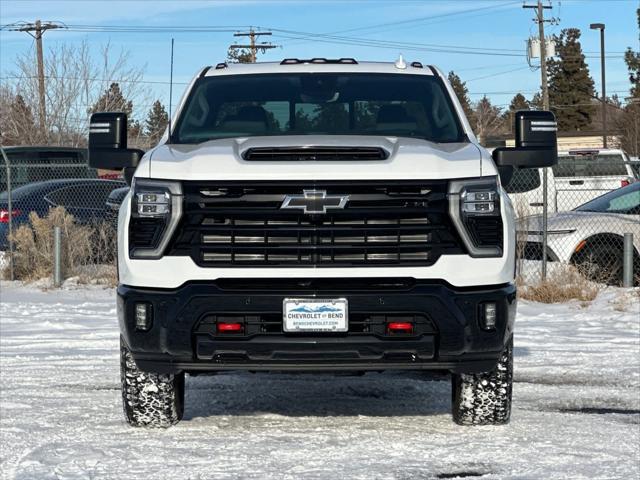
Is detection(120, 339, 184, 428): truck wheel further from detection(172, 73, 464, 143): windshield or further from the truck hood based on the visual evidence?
detection(172, 73, 464, 143): windshield

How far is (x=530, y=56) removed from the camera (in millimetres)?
52312

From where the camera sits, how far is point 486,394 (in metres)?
6.67


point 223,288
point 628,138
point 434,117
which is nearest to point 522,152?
point 434,117

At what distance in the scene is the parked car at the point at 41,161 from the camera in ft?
75.5

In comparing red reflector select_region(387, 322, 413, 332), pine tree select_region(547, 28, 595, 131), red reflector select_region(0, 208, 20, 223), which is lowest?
red reflector select_region(387, 322, 413, 332)

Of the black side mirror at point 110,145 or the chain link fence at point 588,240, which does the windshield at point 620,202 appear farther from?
the black side mirror at point 110,145

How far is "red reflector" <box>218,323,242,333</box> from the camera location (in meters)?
5.93

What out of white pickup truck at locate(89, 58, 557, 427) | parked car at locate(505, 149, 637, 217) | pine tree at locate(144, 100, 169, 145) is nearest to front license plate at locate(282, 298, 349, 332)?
white pickup truck at locate(89, 58, 557, 427)

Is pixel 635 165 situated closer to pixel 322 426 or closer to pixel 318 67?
pixel 318 67

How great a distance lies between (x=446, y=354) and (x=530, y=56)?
47.8m

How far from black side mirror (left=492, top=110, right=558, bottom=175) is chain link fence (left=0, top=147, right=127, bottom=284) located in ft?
32.8

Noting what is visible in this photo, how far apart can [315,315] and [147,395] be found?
50.1 inches

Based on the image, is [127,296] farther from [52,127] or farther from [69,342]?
[52,127]

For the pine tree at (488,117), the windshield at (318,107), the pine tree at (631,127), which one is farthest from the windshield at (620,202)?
the pine tree at (488,117)
